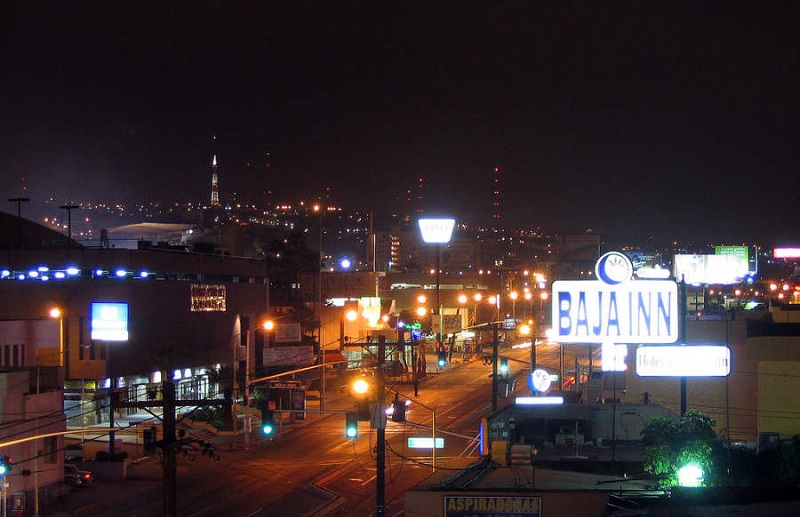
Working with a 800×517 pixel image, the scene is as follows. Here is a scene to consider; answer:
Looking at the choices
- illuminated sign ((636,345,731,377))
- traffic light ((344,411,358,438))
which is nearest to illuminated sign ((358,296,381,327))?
traffic light ((344,411,358,438))

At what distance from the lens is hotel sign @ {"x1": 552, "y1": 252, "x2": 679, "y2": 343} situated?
1861cm

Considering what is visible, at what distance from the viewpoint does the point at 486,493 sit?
21.2 m

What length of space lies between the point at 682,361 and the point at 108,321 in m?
41.4

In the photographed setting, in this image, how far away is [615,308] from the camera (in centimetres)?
1867

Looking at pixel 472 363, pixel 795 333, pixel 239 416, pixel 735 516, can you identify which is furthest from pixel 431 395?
pixel 735 516

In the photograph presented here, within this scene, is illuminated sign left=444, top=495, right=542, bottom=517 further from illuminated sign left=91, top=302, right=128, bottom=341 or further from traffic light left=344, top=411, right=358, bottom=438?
illuminated sign left=91, top=302, right=128, bottom=341

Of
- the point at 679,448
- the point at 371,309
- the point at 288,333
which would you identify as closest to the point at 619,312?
the point at 679,448

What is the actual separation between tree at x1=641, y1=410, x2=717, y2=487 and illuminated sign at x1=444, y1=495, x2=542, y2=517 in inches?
136

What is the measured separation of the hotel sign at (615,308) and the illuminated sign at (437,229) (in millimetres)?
16800

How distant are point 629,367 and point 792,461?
1938 cm

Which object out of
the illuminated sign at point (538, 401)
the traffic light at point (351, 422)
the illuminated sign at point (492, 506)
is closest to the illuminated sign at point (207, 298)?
the traffic light at point (351, 422)

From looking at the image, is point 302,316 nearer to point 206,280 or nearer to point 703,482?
point 206,280

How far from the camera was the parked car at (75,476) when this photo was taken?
3988 cm

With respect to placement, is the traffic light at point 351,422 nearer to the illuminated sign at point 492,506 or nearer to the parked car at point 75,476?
the illuminated sign at point 492,506
